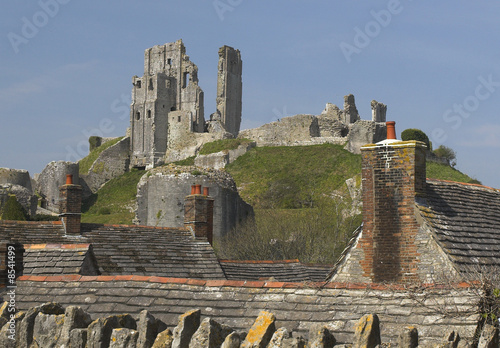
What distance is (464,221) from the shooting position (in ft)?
49.5

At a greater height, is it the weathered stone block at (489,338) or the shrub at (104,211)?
the shrub at (104,211)

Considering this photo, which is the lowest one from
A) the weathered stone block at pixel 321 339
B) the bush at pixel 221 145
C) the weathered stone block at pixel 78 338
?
the weathered stone block at pixel 78 338

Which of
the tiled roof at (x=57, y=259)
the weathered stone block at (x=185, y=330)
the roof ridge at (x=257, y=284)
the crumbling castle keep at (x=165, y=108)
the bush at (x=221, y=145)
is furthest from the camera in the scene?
the crumbling castle keep at (x=165, y=108)

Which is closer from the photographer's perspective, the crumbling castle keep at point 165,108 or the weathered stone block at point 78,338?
the weathered stone block at point 78,338

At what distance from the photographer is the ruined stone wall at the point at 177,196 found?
137 ft

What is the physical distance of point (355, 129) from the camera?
2557 inches

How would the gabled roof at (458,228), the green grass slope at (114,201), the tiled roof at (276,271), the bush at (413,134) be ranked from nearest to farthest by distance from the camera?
the gabled roof at (458,228), the tiled roof at (276,271), the bush at (413,134), the green grass slope at (114,201)

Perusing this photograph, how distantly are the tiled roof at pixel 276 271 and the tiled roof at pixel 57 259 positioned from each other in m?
6.82

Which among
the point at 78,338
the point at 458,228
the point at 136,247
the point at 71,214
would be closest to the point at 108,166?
the point at 71,214

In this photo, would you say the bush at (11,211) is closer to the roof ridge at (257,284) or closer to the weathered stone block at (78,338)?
the roof ridge at (257,284)

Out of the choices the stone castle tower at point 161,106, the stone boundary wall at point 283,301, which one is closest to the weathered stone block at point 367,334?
the stone boundary wall at point 283,301

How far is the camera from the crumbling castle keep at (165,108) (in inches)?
3113

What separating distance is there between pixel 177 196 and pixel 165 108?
128 feet

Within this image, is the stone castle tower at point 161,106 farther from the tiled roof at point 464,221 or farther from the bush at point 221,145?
the tiled roof at point 464,221
